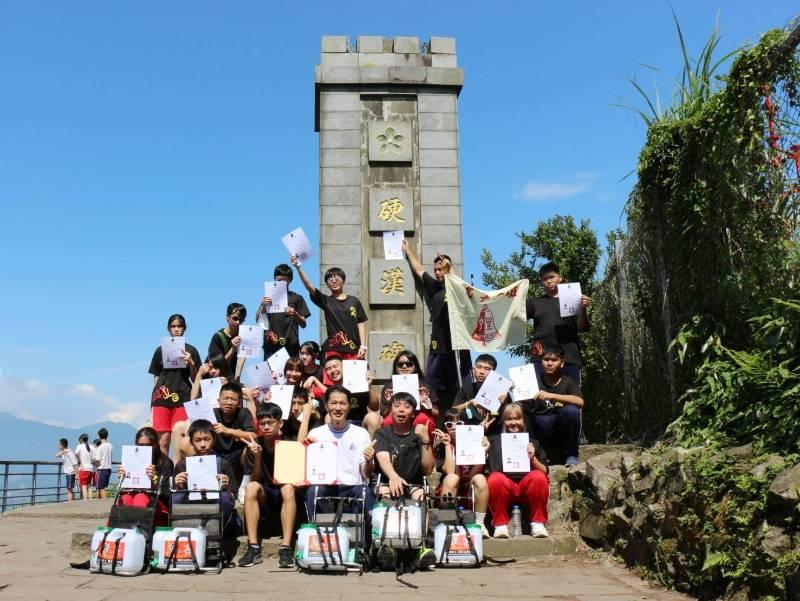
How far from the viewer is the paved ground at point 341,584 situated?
5082mm

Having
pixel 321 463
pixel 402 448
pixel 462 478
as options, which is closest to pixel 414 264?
pixel 462 478

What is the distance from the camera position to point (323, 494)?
6.43m

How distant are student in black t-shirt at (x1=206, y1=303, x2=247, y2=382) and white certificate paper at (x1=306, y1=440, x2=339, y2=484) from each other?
8.42ft

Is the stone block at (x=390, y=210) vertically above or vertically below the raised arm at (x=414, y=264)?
above

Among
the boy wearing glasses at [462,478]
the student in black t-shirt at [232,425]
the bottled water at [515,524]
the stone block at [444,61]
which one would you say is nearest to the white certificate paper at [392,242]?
the boy wearing glasses at [462,478]

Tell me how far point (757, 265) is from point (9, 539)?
27.3ft

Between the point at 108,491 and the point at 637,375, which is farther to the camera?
the point at 108,491

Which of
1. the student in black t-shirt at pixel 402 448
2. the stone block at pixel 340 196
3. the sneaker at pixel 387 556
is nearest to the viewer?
the sneaker at pixel 387 556

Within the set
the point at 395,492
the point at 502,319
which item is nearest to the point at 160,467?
the point at 395,492

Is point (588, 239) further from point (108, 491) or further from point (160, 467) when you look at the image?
point (160, 467)

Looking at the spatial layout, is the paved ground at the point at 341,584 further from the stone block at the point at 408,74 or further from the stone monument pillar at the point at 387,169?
the stone block at the point at 408,74

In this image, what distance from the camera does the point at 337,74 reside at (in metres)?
11.1

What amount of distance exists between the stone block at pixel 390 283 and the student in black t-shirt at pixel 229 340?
221 centimetres

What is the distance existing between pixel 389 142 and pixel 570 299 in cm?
408
